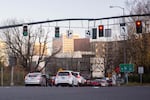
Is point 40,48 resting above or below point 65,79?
above

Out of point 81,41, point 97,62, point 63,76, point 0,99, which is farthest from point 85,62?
point 0,99

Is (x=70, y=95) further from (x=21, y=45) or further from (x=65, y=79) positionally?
(x=21, y=45)

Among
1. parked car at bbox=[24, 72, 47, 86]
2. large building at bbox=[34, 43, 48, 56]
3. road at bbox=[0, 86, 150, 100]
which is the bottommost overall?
parked car at bbox=[24, 72, 47, 86]

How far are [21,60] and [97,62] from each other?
35506 millimetres

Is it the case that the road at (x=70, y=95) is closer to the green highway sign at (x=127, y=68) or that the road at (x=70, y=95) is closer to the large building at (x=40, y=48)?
the green highway sign at (x=127, y=68)

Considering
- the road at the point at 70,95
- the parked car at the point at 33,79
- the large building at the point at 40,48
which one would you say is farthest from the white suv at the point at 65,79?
the large building at the point at 40,48

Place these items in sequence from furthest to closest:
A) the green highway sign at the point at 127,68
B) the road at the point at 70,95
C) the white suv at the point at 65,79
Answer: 1. the green highway sign at the point at 127,68
2. the white suv at the point at 65,79
3. the road at the point at 70,95

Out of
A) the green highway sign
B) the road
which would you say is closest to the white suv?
the road

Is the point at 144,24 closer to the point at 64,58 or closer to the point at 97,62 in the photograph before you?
the point at 97,62

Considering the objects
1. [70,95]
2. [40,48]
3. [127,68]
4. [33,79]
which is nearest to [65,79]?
[33,79]

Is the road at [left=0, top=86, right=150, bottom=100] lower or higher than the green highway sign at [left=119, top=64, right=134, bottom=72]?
higher

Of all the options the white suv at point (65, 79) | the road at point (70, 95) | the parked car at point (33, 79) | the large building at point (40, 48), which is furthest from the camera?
the large building at point (40, 48)

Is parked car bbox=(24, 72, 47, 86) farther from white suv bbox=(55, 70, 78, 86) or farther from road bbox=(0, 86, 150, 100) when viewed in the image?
road bbox=(0, 86, 150, 100)

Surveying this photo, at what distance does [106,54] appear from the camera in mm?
101625
